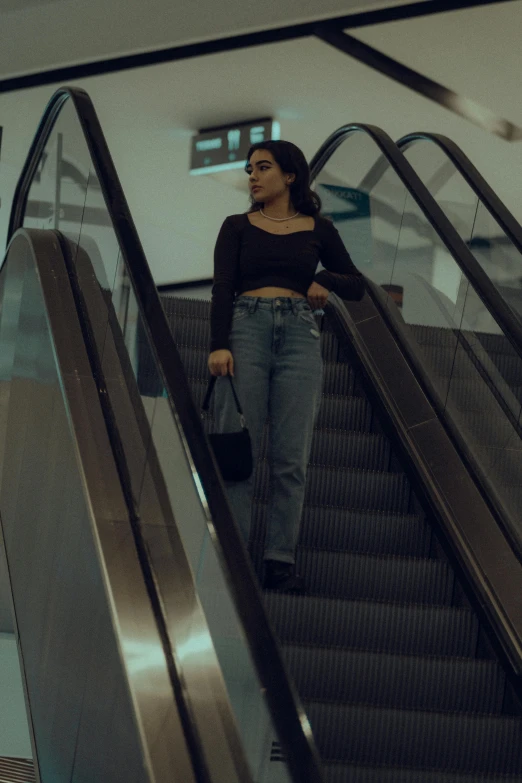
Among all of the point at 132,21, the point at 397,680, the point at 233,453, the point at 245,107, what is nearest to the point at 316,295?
the point at 233,453

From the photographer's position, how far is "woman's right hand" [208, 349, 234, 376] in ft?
13.3

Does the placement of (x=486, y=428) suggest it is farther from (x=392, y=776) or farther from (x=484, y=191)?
(x=392, y=776)

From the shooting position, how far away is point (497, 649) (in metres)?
4.20

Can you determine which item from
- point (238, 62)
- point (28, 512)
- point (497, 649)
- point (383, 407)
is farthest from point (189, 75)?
point (497, 649)

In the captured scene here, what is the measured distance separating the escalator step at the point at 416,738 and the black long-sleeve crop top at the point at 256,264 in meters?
1.40

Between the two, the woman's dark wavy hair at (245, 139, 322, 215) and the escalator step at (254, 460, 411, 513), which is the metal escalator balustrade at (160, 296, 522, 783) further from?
the woman's dark wavy hair at (245, 139, 322, 215)

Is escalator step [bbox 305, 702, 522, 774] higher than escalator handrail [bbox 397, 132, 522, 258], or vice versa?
escalator handrail [bbox 397, 132, 522, 258]

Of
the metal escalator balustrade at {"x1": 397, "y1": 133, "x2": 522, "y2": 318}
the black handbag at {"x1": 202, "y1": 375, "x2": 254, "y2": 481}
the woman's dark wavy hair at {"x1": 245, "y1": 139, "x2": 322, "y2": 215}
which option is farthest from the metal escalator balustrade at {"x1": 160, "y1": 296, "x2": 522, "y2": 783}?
the woman's dark wavy hair at {"x1": 245, "y1": 139, "x2": 322, "y2": 215}

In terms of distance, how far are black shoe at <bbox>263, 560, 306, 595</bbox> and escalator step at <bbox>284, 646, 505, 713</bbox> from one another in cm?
31

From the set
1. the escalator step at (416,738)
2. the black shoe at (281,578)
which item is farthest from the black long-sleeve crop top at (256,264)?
the escalator step at (416,738)

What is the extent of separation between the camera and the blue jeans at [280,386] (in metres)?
4.12

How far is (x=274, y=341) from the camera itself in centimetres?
417

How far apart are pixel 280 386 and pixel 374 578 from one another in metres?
0.99

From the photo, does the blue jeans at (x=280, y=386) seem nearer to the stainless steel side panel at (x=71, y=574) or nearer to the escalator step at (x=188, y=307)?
the stainless steel side panel at (x=71, y=574)
